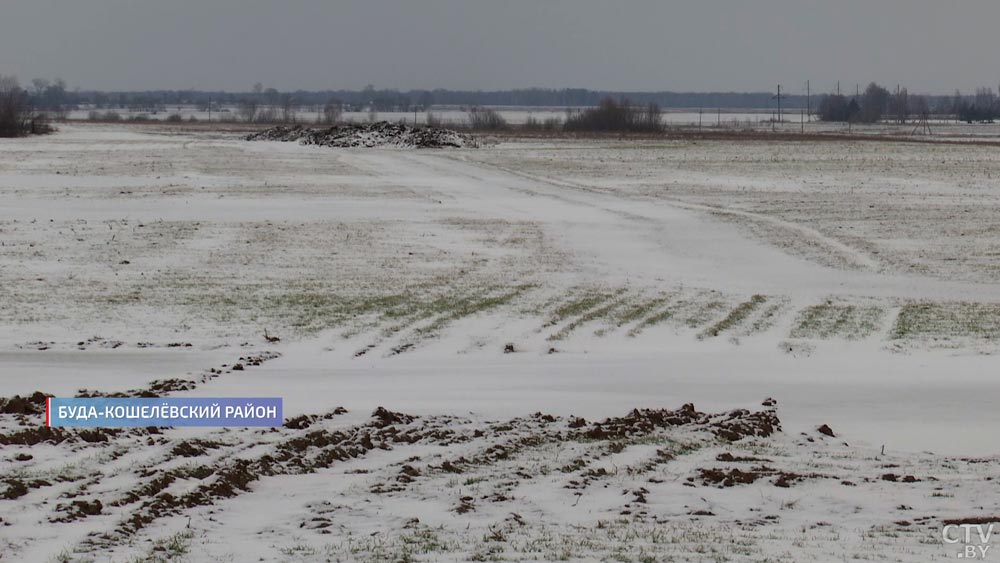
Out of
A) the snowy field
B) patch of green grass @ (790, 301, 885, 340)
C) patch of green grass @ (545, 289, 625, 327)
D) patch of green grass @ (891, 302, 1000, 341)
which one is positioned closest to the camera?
the snowy field

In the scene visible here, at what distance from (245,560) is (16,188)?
36719 mm

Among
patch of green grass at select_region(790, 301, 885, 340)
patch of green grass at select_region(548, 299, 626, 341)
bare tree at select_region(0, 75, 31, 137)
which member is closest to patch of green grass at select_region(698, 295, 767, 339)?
patch of green grass at select_region(790, 301, 885, 340)

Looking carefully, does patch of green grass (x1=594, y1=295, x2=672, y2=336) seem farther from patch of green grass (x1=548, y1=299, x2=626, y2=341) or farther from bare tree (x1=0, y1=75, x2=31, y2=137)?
bare tree (x1=0, y1=75, x2=31, y2=137)

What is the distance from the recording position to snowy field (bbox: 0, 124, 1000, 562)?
7.86 metres

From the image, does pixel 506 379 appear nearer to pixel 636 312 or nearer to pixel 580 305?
pixel 636 312

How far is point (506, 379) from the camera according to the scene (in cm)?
1320

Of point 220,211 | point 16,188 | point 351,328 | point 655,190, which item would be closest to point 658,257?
point 351,328

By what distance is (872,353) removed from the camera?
1488 centimetres

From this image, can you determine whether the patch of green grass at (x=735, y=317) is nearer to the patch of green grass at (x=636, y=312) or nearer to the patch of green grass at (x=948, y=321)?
the patch of green grass at (x=636, y=312)

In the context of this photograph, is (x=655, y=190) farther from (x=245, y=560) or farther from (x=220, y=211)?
(x=245, y=560)

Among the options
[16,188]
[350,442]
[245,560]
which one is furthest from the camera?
[16,188]

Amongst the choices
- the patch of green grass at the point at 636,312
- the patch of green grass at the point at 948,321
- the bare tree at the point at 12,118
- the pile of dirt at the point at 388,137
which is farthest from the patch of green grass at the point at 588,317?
the bare tree at the point at 12,118

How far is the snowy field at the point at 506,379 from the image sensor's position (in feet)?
25.8

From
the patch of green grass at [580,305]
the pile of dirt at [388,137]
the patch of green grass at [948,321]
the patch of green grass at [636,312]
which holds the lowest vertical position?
the patch of green grass at [948,321]
